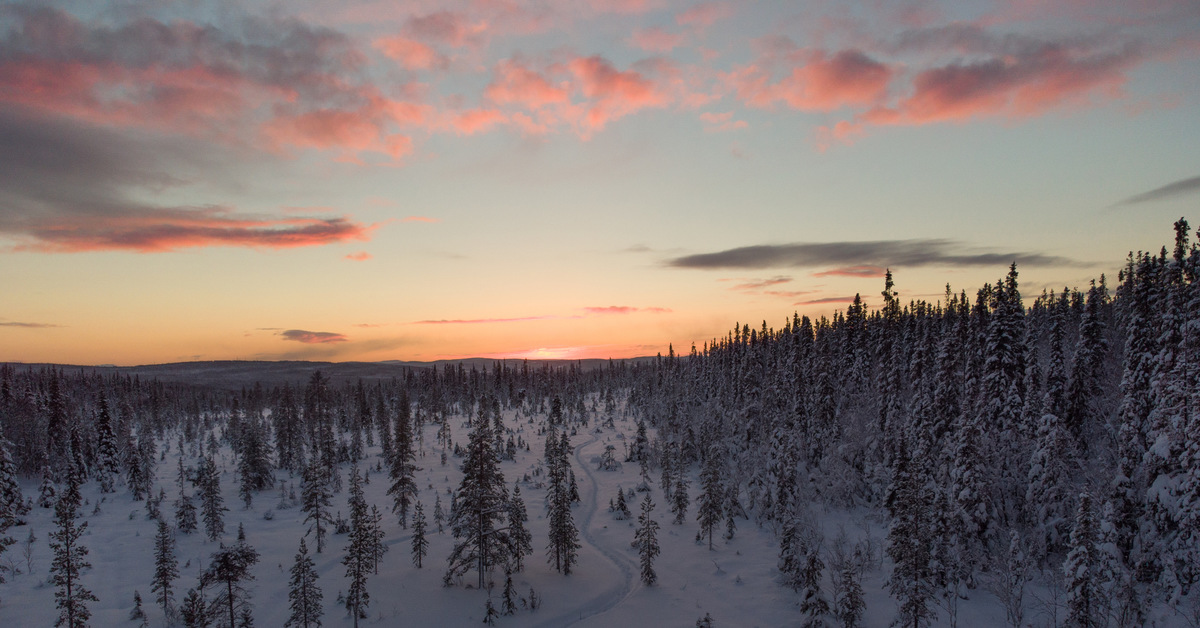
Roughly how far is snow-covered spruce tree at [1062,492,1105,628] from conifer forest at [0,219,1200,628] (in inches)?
4.0

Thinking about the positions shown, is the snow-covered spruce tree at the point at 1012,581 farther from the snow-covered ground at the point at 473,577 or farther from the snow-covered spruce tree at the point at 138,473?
the snow-covered spruce tree at the point at 138,473

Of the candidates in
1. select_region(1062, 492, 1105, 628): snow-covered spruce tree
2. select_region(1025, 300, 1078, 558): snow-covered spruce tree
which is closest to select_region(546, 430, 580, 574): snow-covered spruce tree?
select_region(1062, 492, 1105, 628): snow-covered spruce tree

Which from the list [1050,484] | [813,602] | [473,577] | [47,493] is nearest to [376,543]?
[473,577]

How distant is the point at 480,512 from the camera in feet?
118

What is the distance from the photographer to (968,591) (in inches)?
1261

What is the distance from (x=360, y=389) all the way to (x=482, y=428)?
97.7 m

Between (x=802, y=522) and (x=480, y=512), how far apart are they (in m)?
25.5

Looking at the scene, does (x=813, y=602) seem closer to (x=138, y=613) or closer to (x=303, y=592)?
(x=303, y=592)

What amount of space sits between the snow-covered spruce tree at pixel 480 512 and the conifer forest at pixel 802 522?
180 mm

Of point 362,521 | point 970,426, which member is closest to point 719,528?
point 970,426

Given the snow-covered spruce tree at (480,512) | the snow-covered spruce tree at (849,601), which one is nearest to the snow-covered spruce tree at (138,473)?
the snow-covered spruce tree at (480,512)

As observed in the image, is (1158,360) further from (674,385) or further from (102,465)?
(102,465)

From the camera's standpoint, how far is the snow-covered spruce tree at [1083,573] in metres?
24.1

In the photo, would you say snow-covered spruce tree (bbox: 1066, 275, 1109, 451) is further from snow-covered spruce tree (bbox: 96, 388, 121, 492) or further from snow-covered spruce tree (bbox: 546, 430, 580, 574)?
snow-covered spruce tree (bbox: 96, 388, 121, 492)
